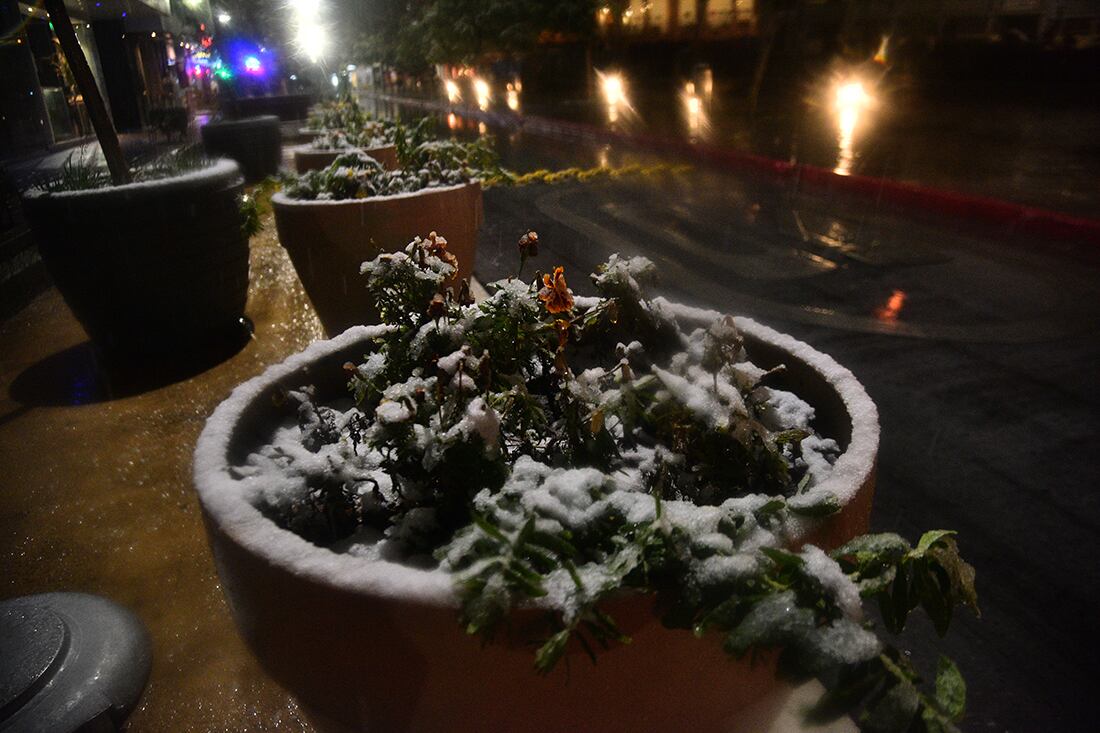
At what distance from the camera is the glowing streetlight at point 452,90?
3288 cm

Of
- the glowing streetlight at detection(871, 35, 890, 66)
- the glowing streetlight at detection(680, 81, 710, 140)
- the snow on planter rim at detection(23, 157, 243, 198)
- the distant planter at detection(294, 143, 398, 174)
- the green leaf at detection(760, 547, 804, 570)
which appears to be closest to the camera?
the green leaf at detection(760, 547, 804, 570)

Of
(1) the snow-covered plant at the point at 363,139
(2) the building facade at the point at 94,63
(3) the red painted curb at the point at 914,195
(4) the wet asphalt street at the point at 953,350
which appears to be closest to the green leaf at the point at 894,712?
(4) the wet asphalt street at the point at 953,350

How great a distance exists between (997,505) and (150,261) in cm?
439

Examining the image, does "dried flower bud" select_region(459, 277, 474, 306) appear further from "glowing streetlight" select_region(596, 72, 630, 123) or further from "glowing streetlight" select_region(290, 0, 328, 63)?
"glowing streetlight" select_region(290, 0, 328, 63)

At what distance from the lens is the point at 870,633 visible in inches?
34.2

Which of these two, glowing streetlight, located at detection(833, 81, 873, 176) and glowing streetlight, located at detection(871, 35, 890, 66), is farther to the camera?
glowing streetlight, located at detection(871, 35, 890, 66)

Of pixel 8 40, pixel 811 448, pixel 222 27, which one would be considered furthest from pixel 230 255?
pixel 222 27

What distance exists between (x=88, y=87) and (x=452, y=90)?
1442 inches

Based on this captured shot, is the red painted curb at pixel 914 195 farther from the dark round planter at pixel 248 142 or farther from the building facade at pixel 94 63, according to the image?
the building facade at pixel 94 63

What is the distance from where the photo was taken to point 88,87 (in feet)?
12.5

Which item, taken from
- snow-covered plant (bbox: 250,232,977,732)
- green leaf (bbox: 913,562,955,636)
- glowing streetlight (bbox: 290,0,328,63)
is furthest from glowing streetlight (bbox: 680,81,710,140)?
glowing streetlight (bbox: 290,0,328,63)

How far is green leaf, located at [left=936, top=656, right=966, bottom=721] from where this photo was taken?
0.81 metres

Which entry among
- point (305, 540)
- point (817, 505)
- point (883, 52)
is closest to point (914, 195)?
point (817, 505)

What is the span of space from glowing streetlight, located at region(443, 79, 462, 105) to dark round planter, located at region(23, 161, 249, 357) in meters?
29.6
